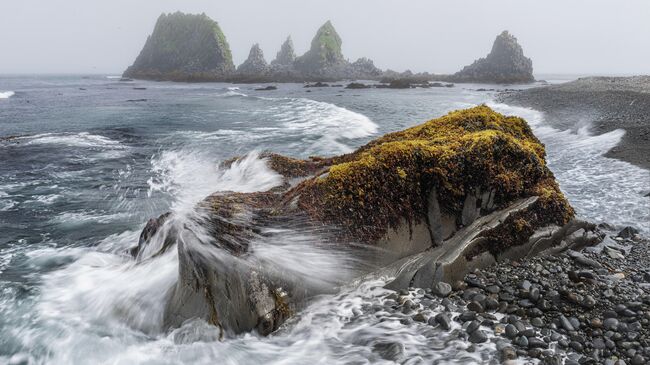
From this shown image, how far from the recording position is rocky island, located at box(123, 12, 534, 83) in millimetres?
99625

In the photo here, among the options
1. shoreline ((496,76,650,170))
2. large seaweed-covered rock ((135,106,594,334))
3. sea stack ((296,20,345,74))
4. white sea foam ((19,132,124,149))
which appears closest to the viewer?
large seaweed-covered rock ((135,106,594,334))

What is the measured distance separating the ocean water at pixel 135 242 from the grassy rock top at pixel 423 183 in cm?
78

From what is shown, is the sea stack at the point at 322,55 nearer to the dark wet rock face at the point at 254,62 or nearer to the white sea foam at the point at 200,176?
the dark wet rock face at the point at 254,62

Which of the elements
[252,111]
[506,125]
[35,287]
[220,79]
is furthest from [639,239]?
[220,79]

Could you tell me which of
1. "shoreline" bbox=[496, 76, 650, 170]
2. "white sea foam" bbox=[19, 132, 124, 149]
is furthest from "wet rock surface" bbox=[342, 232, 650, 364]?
"white sea foam" bbox=[19, 132, 124, 149]

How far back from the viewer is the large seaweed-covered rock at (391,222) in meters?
5.38

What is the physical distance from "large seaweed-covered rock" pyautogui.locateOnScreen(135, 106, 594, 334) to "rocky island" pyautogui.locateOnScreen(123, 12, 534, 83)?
84882 mm

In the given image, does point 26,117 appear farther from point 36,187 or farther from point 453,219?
point 453,219

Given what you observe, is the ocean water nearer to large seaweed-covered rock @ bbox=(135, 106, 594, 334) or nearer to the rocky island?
Answer: large seaweed-covered rock @ bbox=(135, 106, 594, 334)

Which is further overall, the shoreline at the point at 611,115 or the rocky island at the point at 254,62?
the rocky island at the point at 254,62

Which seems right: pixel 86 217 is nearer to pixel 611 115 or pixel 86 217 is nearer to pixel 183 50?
pixel 611 115

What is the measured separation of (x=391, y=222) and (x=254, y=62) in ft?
392

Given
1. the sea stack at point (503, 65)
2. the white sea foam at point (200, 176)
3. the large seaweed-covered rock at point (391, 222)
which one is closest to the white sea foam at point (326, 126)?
the white sea foam at point (200, 176)

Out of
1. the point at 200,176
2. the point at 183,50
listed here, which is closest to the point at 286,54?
the point at 183,50
